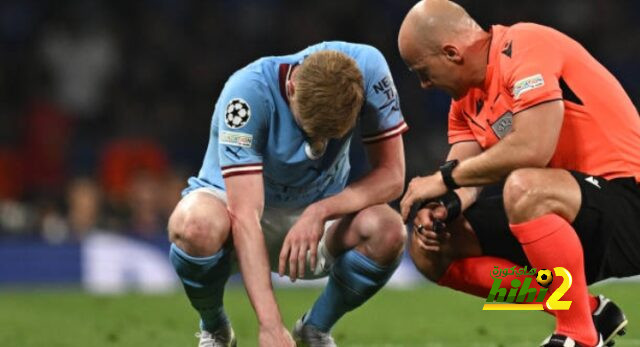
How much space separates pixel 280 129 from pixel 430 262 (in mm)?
786

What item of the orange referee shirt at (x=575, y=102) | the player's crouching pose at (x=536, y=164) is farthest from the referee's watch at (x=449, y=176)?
the orange referee shirt at (x=575, y=102)

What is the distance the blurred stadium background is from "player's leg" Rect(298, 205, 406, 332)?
10.5ft

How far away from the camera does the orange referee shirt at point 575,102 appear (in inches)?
182

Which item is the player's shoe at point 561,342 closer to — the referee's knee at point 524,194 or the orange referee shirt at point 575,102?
the referee's knee at point 524,194

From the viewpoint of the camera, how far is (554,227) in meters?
4.45

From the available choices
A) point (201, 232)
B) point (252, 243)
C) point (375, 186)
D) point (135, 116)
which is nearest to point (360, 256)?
point (375, 186)

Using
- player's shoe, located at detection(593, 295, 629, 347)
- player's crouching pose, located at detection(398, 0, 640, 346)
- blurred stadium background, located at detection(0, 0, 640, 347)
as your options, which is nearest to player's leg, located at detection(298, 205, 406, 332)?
player's crouching pose, located at detection(398, 0, 640, 346)

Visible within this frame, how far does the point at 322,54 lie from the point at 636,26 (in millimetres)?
10059

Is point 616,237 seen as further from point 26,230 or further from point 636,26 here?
point 636,26

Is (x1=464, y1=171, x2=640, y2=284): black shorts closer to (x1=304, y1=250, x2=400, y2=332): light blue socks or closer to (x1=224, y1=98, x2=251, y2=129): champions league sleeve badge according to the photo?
(x1=304, y1=250, x2=400, y2=332): light blue socks

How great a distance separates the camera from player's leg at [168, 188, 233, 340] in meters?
4.70

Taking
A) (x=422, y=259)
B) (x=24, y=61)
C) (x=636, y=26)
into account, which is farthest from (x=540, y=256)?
(x=636, y=26)

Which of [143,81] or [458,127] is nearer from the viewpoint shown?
[458,127]

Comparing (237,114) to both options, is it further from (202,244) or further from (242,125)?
(202,244)
